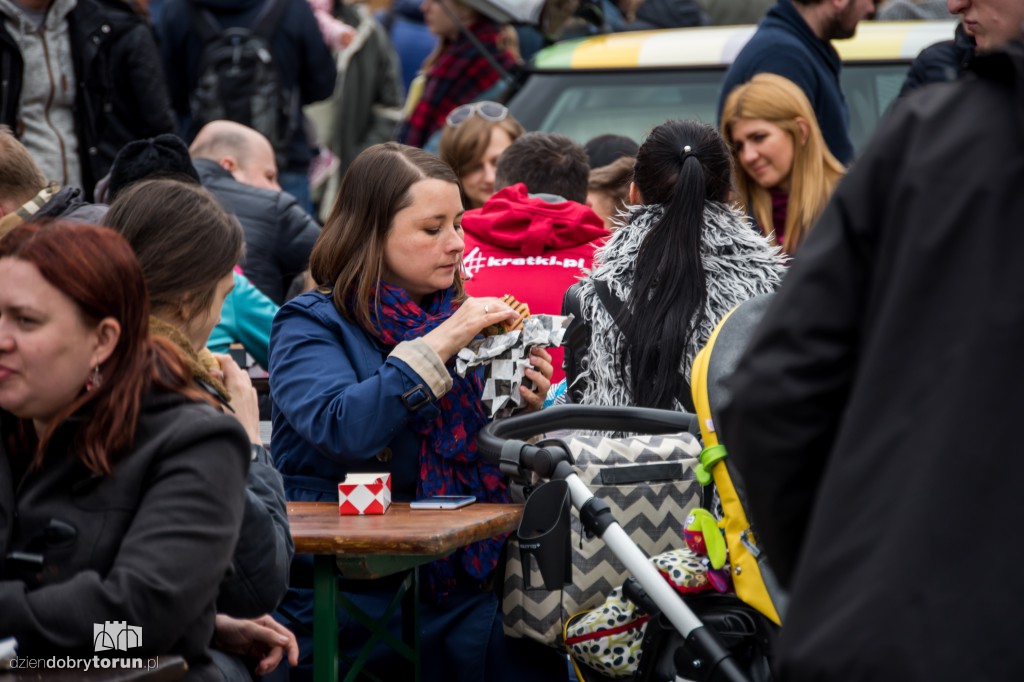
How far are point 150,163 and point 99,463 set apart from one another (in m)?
2.81

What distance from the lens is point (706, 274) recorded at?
14.3 feet

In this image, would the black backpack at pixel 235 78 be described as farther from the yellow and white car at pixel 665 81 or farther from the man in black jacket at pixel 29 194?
the man in black jacket at pixel 29 194

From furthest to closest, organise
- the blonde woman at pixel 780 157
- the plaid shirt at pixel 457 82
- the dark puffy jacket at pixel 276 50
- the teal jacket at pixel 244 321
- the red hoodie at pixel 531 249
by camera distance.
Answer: the plaid shirt at pixel 457 82, the dark puffy jacket at pixel 276 50, the blonde woman at pixel 780 157, the teal jacket at pixel 244 321, the red hoodie at pixel 531 249

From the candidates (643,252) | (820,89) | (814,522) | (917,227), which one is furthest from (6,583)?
(820,89)

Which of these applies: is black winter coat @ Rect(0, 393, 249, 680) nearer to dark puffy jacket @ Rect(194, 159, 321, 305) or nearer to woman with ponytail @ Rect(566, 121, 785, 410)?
Result: woman with ponytail @ Rect(566, 121, 785, 410)

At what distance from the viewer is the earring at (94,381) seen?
9.52 ft

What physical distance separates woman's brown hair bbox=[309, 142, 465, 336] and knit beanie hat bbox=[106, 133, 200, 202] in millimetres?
1186

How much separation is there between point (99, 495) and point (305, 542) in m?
0.88

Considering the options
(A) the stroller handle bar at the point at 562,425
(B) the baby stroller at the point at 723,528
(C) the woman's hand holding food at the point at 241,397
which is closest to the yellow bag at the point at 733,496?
(B) the baby stroller at the point at 723,528

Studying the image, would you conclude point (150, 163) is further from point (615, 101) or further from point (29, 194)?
point (615, 101)

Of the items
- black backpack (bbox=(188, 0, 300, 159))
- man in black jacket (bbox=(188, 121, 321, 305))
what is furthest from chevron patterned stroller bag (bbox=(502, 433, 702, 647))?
black backpack (bbox=(188, 0, 300, 159))

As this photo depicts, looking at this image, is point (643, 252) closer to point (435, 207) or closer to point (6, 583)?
point (435, 207)

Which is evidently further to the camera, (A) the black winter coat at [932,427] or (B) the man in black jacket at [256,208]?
(B) the man in black jacket at [256,208]

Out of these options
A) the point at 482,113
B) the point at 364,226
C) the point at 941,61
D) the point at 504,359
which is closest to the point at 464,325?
the point at 504,359
